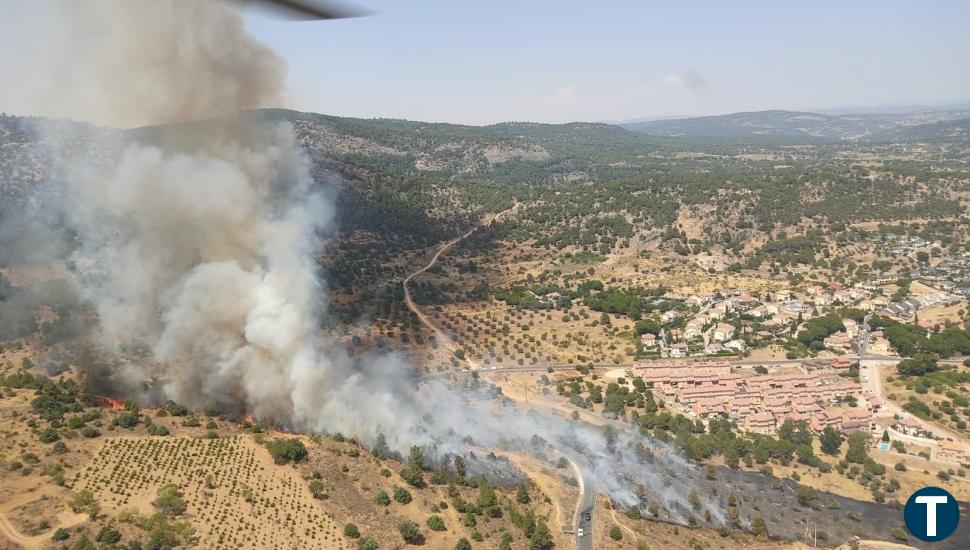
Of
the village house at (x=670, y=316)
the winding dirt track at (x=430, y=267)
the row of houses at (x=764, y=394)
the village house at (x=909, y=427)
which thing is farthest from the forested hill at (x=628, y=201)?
the village house at (x=909, y=427)

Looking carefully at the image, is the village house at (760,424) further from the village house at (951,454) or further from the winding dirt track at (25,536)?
the winding dirt track at (25,536)

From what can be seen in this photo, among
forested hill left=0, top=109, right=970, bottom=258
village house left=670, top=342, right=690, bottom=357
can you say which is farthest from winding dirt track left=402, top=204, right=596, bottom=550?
village house left=670, top=342, right=690, bottom=357

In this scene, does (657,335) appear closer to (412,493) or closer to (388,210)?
(412,493)

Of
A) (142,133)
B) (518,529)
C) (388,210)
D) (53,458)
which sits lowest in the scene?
(518,529)

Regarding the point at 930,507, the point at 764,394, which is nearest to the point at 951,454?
the point at 930,507

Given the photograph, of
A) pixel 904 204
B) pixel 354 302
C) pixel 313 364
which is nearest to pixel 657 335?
pixel 354 302

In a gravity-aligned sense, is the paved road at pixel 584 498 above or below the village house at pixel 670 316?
below

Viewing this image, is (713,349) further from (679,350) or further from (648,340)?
(648,340)
